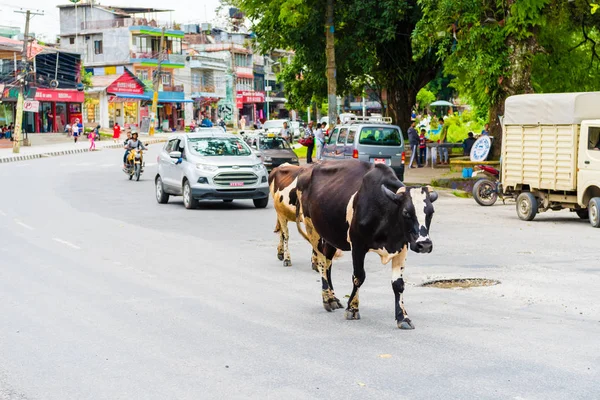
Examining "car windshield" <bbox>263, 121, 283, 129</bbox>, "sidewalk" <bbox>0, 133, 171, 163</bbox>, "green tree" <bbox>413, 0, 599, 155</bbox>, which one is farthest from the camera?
"car windshield" <bbox>263, 121, 283, 129</bbox>

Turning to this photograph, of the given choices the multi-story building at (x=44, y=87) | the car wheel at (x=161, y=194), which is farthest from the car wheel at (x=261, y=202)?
the multi-story building at (x=44, y=87)

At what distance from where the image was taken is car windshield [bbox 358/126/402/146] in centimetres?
3183

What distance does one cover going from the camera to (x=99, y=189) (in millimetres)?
31328

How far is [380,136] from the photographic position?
3212 centimetres

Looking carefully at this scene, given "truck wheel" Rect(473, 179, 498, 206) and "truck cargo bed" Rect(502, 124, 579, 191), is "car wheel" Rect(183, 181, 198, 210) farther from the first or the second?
"truck cargo bed" Rect(502, 124, 579, 191)

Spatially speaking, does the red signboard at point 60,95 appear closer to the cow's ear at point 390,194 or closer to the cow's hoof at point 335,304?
the cow's hoof at point 335,304

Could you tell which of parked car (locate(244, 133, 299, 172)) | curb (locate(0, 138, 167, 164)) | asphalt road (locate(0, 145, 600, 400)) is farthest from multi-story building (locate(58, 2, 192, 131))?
asphalt road (locate(0, 145, 600, 400))

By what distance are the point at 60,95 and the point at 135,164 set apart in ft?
174

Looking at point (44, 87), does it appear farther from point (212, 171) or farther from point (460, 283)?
point (460, 283)

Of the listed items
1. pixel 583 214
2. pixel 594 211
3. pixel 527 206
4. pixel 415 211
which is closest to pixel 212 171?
pixel 527 206

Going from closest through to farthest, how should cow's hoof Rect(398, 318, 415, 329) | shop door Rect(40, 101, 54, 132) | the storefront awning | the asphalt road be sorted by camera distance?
1. the asphalt road
2. cow's hoof Rect(398, 318, 415, 329)
3. shop door Rect(40, 101, 54, 132)
4. the storefront awning

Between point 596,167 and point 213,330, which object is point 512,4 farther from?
point 213,330

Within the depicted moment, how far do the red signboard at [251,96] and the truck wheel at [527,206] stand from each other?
105124 millimetres

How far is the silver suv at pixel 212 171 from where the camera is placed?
23.7 m
